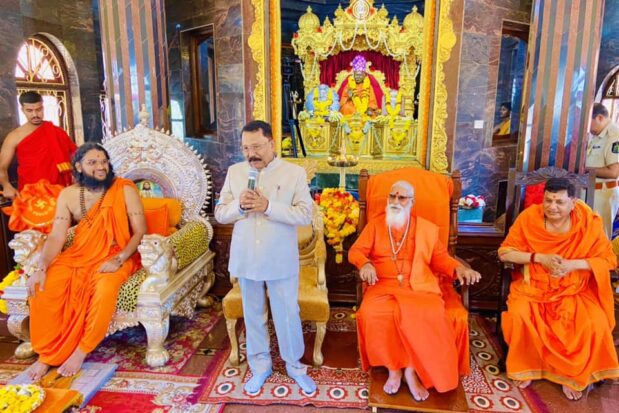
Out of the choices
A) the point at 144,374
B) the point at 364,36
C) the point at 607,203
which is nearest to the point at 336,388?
the point at 144,374

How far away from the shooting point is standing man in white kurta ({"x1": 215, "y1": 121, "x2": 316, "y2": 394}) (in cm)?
253

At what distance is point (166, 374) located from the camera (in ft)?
10.2

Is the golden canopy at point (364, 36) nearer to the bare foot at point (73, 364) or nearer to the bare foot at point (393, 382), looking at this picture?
the bare foot at point (393, 382)

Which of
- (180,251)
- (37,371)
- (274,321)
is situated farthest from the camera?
(180,251)

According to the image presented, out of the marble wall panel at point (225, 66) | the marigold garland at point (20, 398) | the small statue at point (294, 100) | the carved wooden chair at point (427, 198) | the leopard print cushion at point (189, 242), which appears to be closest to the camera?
the marigold garland at point (20, 398)

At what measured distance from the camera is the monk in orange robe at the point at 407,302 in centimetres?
270

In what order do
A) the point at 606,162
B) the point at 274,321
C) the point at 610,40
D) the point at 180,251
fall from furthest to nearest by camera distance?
the point at 610,40, the point at 606,162, the point at 180,251, the point at 274,321

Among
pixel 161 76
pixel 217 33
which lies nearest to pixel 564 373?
pixel 161 76

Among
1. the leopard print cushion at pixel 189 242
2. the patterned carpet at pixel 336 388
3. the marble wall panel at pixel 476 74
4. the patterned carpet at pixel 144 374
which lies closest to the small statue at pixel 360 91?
the marble wall panel at pixel 476 74

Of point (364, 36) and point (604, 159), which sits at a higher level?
point (364, 36)

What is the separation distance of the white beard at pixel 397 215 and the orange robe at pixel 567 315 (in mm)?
942

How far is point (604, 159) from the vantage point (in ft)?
14.8

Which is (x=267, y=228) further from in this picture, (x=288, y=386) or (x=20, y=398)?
(x=20, y=398)

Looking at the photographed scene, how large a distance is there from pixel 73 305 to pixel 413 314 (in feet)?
7.97
